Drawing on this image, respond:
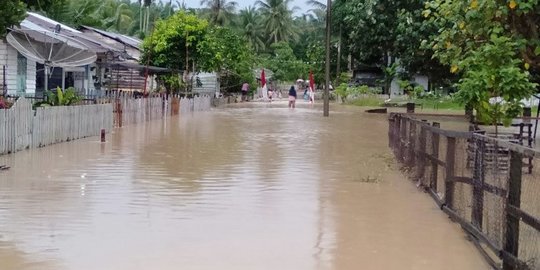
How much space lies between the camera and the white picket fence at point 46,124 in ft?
49.5

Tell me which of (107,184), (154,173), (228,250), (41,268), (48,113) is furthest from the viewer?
(48,113)

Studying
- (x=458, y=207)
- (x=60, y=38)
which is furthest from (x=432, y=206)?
(x=60, y=38)

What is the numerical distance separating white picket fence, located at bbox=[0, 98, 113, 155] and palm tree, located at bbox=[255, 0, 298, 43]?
71.2m

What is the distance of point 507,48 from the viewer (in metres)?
10.6

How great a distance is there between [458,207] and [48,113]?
10.9 m

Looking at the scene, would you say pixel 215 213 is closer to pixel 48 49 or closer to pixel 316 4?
pixel 48 49

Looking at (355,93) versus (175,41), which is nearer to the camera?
(175,41)

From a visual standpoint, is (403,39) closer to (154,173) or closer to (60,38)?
(60,38)

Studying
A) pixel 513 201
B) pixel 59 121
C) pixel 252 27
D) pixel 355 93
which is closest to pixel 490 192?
pixel 513 201

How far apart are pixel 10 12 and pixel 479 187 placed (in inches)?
518

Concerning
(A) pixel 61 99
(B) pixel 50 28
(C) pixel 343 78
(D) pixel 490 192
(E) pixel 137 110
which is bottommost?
(D) pixel 490 192

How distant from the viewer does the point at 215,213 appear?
948 cm

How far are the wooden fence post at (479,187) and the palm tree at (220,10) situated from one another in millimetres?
74123

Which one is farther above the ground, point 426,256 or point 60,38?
point 60,38
